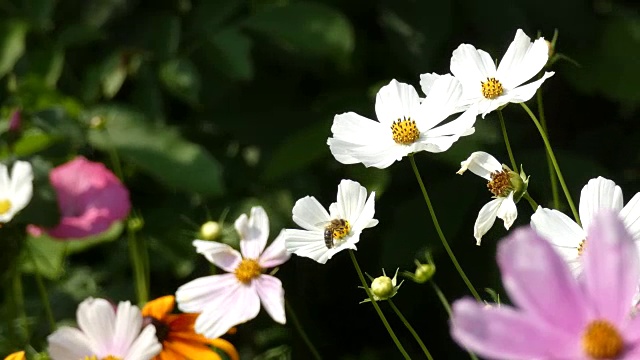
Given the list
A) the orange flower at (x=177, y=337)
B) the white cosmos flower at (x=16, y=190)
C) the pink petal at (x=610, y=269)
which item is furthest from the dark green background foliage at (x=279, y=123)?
the pink petal at (x=610, y=269)

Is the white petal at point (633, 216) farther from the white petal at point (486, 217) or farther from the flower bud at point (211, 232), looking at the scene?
the flower bud at point (211, 232)

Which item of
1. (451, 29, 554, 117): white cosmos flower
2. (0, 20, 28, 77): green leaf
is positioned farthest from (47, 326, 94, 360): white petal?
(0, 20, 28, 77): green leaf


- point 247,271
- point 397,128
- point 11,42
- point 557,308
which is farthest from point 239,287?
point 11,42

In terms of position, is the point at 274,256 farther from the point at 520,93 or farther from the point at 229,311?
the point at 520,93

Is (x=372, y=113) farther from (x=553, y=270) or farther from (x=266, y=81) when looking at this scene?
(x=553, y=270)

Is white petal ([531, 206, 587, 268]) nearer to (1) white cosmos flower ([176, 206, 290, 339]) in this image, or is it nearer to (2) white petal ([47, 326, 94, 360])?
(1) white cosmos flower ([176, 206, 290, 339])

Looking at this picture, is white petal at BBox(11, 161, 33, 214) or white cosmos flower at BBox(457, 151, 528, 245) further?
white petal at BBox(11, 161, 33, 214)
